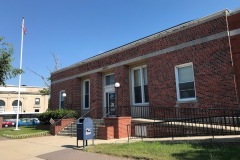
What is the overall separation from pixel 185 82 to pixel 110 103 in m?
7.76

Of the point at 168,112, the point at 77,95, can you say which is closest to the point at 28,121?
the point at 77,95

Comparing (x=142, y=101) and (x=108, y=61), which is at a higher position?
(x=108, y=61)

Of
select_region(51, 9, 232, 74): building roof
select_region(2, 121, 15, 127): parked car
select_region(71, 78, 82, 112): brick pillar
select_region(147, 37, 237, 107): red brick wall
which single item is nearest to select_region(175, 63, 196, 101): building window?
select_region(147, 37, 237, 107): red brick wall

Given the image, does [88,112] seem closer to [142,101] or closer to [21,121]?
[142,101]

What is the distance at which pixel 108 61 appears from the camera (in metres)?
19.9

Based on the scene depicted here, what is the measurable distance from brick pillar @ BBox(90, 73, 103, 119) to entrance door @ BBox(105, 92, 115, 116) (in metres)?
0.59

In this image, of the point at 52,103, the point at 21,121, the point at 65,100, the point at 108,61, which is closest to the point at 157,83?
the point at 108,61

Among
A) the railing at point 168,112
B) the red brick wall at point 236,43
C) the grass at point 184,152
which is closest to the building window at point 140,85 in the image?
the railing at point 168,112

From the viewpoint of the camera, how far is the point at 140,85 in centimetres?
1755

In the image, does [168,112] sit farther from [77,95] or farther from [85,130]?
[77,95]

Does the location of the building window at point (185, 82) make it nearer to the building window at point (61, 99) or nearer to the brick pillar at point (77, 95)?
the brick pillar at point (77, 95)

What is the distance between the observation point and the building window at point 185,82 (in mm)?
13984

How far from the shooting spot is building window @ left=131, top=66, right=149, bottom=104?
56.1ft

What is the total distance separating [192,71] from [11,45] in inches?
464
